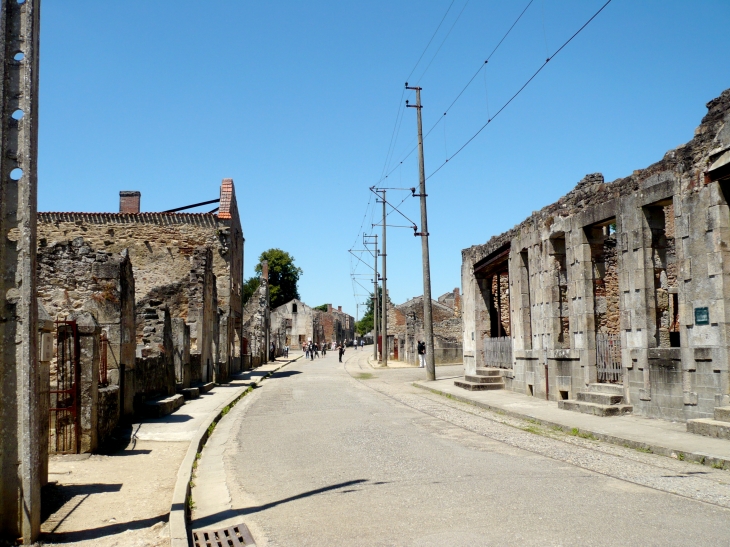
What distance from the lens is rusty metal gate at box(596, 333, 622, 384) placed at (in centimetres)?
1516

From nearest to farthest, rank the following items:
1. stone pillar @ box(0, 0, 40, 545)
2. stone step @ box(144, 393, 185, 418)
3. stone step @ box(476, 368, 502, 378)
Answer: stone pillar @ box(0, 0, 40, 545)
stone step @ box(144, 393, 185, 418)
stone step @ box(476, 368, 502, 378)

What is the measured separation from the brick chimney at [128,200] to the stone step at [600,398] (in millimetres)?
26928

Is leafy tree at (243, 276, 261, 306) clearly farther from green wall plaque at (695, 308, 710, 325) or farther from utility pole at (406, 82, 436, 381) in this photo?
green wall plaque at (695, 308, 710, 325)

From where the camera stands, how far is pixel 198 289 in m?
23.5

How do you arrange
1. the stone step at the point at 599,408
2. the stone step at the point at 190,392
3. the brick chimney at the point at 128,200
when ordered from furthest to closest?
1. the brick chimney at the point at 128,200
2. the stone step at the point at 190,392
3. the stone step at the point at 599,408

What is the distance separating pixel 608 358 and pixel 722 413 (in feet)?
14.7

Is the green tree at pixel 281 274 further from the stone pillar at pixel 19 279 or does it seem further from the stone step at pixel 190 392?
the stone pillar at pixel 19 279

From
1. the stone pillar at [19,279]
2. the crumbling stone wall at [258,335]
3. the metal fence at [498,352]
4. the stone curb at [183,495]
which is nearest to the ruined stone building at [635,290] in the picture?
the metal fence at [498,352]

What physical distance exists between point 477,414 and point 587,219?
5.10 metres

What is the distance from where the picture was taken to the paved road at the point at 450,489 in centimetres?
559

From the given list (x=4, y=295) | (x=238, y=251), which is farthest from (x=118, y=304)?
(x=238, y=251)

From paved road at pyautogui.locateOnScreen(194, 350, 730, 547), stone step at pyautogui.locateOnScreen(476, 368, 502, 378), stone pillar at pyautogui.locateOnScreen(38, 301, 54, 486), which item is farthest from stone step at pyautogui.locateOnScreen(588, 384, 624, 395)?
stone pillar at pyautogui.locateOnScreen(38, 301, 54, 486)

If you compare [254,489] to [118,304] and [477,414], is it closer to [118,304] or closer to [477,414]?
[118,304]

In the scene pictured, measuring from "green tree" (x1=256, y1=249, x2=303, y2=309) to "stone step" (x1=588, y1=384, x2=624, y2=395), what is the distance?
8219 centimetres
